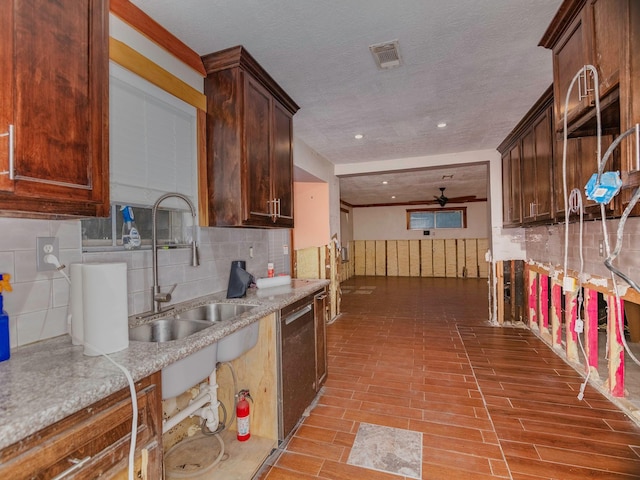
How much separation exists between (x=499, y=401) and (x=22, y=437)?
285cm

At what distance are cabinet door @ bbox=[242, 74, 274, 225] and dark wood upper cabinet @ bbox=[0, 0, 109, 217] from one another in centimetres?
102

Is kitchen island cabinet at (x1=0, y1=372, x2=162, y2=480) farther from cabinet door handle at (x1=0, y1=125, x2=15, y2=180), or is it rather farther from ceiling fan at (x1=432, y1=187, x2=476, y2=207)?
ceiling fan at (x1=432, y1=187, x2=476, y2=207)

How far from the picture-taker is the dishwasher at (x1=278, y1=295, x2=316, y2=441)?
198 centimetres

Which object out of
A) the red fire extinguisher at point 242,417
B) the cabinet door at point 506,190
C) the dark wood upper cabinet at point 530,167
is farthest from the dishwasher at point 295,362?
the cabinet door at point 506,190

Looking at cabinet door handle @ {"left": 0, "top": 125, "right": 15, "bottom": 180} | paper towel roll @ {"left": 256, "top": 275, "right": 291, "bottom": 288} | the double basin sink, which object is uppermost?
cabinet door handle @ {"left": 0, "top": 125, "right": 15, "bottom": 180}

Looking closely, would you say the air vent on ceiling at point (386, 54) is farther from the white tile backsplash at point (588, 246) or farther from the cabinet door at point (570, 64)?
the white tile backsplash at point (588, 246)

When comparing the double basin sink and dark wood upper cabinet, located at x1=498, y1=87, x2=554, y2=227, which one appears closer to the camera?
the double basin sink

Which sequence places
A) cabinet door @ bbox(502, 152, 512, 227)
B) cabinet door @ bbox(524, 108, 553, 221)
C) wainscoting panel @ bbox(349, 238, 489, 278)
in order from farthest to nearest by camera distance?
1. wainscoting panel @ bbox(349, 238, 489, 278)
2. cabinet door @ bbox(502, 152, 512, 227)
3. cabinet door @ bbox(524, 108, 553, 221)

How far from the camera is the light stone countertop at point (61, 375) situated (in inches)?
30.6

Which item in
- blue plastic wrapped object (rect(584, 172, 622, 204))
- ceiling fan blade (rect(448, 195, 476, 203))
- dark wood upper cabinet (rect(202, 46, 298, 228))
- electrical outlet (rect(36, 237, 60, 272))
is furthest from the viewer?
ceiling fan blade (rect(448, 195, 476, 203))

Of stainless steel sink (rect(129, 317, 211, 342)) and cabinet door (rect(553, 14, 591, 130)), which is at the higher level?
cabinet door (rect(553, 14, 591, 130))

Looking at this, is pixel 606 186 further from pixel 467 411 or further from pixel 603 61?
pixel 467 411

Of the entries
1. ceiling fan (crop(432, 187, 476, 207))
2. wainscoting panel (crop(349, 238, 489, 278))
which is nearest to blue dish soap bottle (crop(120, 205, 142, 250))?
ceiling fan (crop(432, 187, 476, 207))

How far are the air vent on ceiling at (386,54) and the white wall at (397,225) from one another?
338 inches
